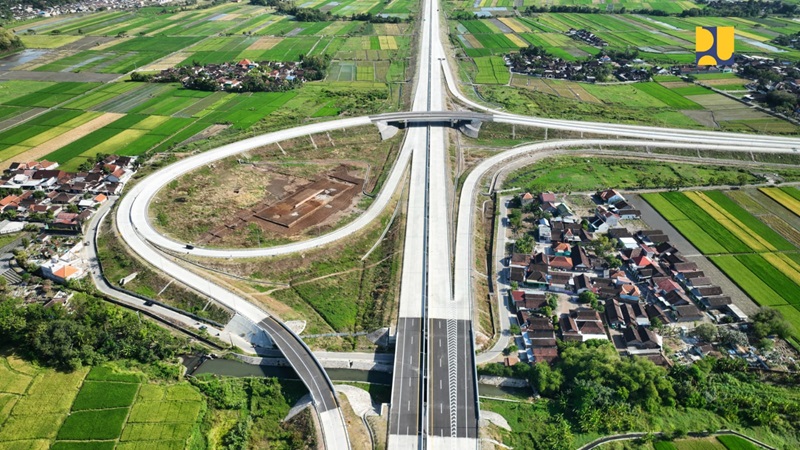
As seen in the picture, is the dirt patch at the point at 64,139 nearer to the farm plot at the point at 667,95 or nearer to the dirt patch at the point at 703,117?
the farm plot at the point at 667,95

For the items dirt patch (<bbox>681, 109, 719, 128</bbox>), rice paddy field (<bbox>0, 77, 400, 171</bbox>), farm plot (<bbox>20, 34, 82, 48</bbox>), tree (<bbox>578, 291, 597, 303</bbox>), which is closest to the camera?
tree (<bbox>578, 291, 597, 303</bbox>)

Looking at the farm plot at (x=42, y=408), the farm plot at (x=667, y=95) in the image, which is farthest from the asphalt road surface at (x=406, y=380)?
the farm plot at (x=667, y=95)

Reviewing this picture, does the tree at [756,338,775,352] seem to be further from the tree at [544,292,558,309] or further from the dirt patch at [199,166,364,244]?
the dirt patch at [199,166,364,244]

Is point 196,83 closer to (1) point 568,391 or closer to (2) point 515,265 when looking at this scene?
(2) point 515,265

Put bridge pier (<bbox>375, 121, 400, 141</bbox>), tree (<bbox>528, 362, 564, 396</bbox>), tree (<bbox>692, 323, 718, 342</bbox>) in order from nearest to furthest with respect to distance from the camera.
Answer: tree (<bbox>528, 362, 564, 396</bbox>)
tree (<bbox>692, 323, 718, 342</bbox>)
bridge pier (<bbox>375, 121, 400, 141</bbox>)

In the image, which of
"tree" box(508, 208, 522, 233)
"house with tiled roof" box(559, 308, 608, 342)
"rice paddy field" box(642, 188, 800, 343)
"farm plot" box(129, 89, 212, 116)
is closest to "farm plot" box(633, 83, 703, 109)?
"rice paddy field" box(642, 188, 800, 343)

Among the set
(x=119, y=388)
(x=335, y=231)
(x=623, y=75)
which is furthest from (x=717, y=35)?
(x=119, y=388)

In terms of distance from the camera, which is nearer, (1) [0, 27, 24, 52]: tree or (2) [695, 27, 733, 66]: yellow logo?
(2) [695, 27, 733, 66]: yellow logo
